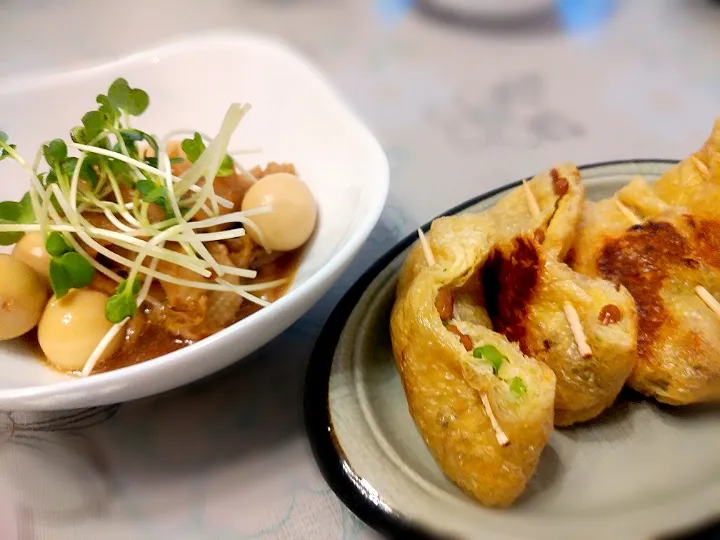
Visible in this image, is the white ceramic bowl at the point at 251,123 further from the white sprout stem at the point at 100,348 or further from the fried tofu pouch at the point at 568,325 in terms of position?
the fried tofu pouch at the point at 568,325

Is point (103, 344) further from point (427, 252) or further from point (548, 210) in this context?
point (548, 210)

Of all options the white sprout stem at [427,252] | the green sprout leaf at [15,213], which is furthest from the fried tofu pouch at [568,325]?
the green sprout leaf at [15,213]

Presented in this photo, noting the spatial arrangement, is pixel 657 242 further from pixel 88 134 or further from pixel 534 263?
pixel 88 134

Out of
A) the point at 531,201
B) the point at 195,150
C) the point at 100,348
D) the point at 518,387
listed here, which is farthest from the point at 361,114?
the point at 518,387

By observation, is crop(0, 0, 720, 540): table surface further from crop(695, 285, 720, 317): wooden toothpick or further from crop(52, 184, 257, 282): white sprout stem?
crop(695, 285, 720, 317): wooden toothpick

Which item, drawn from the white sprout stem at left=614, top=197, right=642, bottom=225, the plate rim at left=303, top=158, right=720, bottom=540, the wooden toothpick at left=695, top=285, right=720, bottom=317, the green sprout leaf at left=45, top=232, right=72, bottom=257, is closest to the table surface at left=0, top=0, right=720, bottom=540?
the plate rim at left=303, top=158, right=720, bottom=540

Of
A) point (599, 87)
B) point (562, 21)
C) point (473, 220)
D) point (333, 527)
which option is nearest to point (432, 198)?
point (473, 220)
